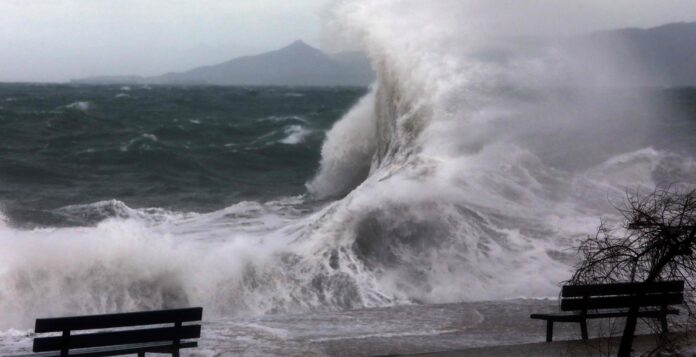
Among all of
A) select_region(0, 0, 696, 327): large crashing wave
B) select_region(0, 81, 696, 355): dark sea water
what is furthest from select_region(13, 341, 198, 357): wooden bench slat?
select_region(0, 0, 696, 327): large crashing wave

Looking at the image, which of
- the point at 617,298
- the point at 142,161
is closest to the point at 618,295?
the point at 617,298

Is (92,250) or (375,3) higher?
(375,3)

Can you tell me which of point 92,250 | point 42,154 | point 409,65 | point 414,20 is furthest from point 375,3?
point 92,250

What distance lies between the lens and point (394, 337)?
730cm

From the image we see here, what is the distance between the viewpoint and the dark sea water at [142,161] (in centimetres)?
1906

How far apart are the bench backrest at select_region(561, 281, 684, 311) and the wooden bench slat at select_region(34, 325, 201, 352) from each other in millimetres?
2605

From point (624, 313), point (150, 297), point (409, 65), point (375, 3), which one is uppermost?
point (375, 3)

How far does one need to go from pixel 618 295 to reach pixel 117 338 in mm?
3498

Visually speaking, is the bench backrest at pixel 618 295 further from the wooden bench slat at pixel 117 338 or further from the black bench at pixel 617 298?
the wooden bench slat at pixel 117 338

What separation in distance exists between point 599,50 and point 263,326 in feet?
64.8

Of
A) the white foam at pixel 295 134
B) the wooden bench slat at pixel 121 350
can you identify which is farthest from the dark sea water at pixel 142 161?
the wooden bench slat at pixel 121 350

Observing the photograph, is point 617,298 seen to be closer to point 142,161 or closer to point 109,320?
point 109,320

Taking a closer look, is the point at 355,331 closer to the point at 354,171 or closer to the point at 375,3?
the point at 354,171

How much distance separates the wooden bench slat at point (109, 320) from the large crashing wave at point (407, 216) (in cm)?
419
